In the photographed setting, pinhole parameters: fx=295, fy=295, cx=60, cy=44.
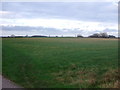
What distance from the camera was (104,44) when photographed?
23594 millimetres

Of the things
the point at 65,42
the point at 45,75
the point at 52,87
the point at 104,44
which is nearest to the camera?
the point at 52,87

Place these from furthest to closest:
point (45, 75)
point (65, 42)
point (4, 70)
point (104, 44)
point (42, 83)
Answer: point (65, 42) → point (104, 44) → point (4, 70) → point (45, 75) → point (42, 83)

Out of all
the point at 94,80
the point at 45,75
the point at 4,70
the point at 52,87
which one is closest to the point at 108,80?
the point at 94,80

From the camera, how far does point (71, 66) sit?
62.8ft

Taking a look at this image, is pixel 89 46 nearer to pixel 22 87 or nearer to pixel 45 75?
pixel 45 75

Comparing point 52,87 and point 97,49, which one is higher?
point 97,49

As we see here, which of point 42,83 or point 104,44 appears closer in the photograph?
point 42,83

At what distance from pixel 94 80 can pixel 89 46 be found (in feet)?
31.3

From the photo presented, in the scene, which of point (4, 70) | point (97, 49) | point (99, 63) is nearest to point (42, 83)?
point (99, 63)

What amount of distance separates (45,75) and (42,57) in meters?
6.13

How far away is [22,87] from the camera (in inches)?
603

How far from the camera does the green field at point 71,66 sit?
15.5m

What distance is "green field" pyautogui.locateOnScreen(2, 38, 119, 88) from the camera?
15.5m

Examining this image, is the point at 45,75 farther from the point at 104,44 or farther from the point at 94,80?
the point at 104,44
